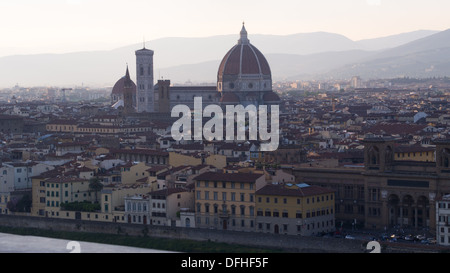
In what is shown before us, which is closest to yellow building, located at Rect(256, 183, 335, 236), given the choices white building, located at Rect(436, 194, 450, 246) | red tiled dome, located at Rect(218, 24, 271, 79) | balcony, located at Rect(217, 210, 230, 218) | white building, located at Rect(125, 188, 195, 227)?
balcony, located at Rect(217, 210, 230, 218)

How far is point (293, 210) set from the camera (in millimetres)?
37625

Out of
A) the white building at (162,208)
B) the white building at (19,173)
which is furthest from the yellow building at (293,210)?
the white building at (19,173)

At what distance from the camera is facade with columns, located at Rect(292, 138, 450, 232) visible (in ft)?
124

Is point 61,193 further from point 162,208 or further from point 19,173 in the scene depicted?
point 162,208

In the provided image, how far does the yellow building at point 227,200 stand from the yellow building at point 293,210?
349 millimetres

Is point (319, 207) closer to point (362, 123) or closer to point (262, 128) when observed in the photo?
point (262, 128)

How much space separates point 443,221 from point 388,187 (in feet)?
14.2

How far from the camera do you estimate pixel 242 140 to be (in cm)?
6266

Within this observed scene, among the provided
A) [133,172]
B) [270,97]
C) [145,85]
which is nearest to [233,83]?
[270,97]

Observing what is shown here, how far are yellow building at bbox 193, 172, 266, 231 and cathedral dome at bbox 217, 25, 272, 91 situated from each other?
74.1 m

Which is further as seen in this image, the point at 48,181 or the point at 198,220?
the point at 48,181

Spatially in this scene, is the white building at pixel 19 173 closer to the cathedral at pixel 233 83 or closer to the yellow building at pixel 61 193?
the yellow building at pixel 61 193

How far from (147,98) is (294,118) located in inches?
870
